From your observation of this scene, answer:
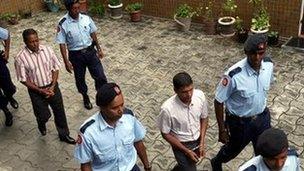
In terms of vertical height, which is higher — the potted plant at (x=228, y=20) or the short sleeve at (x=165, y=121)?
the short sleeve at (x=165, y=121)

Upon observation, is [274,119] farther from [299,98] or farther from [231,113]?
[231,113]

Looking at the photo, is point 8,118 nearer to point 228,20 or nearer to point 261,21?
point 228,20

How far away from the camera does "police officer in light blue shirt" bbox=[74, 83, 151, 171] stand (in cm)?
358

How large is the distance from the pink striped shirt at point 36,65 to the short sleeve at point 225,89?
2456mm

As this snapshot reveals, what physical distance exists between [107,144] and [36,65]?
235 centimetres

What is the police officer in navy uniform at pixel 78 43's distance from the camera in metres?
6.48

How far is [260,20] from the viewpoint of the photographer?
857 cm

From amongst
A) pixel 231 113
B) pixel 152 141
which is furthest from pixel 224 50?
pixel 231 113

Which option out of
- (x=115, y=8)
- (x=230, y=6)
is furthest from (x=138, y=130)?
(x=115, y=8)

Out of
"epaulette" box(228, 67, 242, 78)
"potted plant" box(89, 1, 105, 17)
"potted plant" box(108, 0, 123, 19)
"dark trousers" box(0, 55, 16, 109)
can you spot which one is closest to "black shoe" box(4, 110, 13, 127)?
"dark trousers" box(0, 55, 16, 109)

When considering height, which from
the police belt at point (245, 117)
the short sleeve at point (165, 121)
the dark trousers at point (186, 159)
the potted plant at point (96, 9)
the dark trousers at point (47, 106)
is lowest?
the potted plant at point (96, 9)

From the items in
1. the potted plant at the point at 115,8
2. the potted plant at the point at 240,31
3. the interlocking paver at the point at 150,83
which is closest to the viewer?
the interlocking paver at the point at 150,83

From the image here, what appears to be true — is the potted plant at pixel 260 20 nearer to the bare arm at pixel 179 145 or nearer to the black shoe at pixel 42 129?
the black shoe at pixel 42 129

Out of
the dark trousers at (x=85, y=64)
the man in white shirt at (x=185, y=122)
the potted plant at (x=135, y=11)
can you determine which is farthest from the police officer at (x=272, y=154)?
the potted plant at (x=135, y=11)
